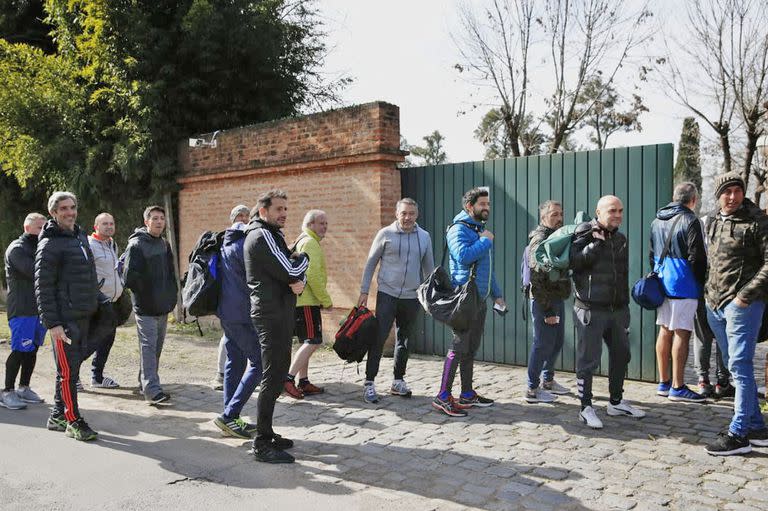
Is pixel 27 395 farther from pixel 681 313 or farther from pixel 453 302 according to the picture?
pixel 681 313

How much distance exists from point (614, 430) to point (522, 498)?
1.63 m

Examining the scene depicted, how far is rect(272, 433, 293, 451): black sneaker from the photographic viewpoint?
4559 mm

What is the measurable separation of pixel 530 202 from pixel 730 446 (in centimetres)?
357

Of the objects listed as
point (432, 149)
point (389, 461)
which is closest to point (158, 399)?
point (389, 461)

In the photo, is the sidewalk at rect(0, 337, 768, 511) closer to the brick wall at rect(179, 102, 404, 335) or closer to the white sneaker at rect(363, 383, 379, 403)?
the white sneaker at rect(363, 383, 379, 403)

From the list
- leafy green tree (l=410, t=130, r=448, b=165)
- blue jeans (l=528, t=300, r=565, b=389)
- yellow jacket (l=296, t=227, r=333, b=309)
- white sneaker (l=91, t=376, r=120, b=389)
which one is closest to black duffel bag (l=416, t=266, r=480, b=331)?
blue jeans (l=528, t=300, r=565, b=389)

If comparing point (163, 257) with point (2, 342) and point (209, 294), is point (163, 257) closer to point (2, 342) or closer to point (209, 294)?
point (209, 294)

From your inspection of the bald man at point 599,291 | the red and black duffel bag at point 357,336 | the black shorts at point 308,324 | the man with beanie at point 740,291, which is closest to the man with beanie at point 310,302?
the black shorts at point 308,324

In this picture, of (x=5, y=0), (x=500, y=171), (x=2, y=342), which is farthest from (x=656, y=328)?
(x=5, y=0)

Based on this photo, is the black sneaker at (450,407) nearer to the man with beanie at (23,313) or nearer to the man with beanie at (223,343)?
the man with beanie at (223,343)

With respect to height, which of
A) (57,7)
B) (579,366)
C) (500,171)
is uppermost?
(57,7)

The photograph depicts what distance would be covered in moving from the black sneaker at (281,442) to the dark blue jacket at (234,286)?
91 centimetres

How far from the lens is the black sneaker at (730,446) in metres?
4.42

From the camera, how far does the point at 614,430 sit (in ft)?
Result: 16.5
